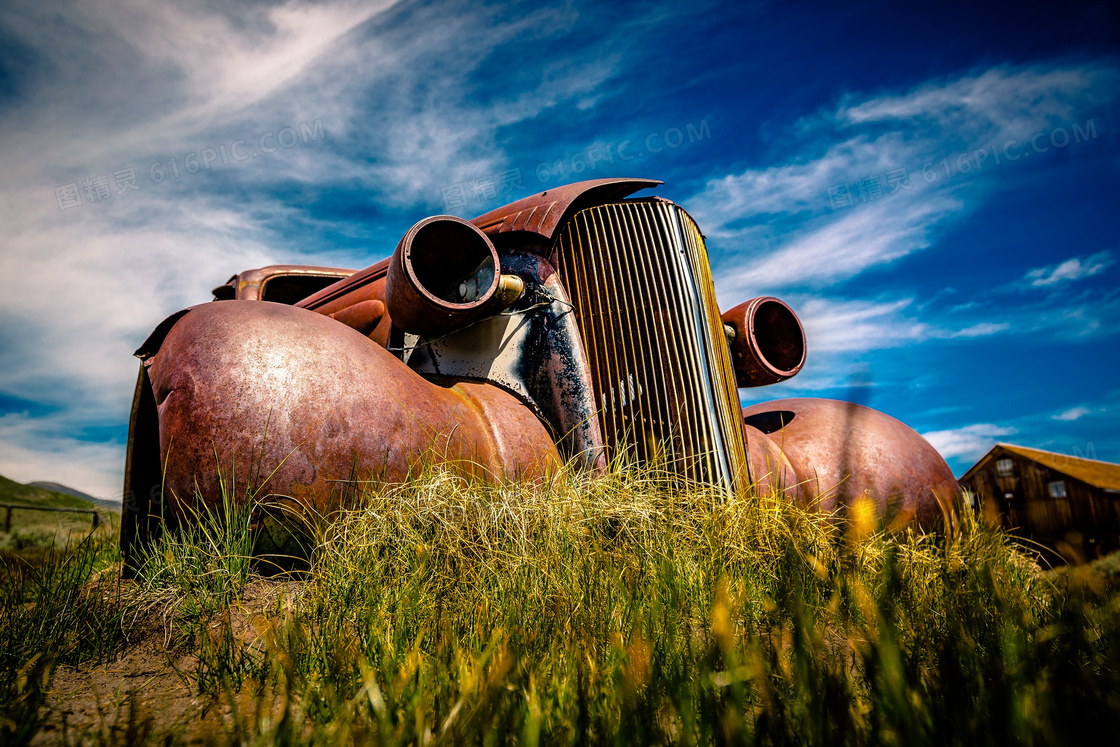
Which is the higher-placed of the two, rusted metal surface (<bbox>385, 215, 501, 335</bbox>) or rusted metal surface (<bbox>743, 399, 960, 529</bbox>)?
rusted metal surface (<bbox>385, 215, 501, 335</bbox>)

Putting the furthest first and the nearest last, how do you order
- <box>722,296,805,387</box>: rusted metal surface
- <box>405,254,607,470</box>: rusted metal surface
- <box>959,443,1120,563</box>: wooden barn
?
1. <box>959,443,1120,563</box>: wooden barn
2. <box>722,296,805,387</box>: rusted metal surface
3. <box>405,254,607,470</box>: rusted metal surface

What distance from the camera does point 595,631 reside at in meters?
1.63

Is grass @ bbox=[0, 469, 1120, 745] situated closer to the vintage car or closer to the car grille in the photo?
the vintage car

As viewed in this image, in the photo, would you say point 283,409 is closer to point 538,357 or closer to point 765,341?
point 538,357

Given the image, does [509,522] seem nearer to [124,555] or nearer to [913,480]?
[124,555]

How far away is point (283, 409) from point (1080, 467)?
6269 mm

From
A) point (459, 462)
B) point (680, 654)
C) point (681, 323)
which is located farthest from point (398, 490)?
Answer: point (681, 323)

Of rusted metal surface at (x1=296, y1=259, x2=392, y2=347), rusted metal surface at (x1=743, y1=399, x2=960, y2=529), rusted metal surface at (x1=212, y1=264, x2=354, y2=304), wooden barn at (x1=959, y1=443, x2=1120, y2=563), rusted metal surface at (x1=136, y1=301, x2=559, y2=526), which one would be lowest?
wooden barn at (x1=959, y1=443, x2=1120, y2=563)

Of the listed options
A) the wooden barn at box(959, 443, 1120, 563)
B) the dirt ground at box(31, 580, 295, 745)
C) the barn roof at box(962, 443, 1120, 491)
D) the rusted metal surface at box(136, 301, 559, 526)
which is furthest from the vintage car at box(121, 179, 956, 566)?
the barn roof at box(962, 443, 1120, 491)

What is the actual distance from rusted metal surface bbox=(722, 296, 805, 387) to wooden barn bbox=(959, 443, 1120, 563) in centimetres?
176

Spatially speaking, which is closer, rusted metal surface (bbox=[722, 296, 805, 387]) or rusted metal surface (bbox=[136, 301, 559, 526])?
rusted metal surface (bbox=[136, 301, 559, 526])

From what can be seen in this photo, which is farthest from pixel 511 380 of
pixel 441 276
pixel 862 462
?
pixel 862 462

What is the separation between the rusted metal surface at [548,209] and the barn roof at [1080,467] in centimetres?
411

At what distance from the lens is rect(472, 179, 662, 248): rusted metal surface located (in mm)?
3475
